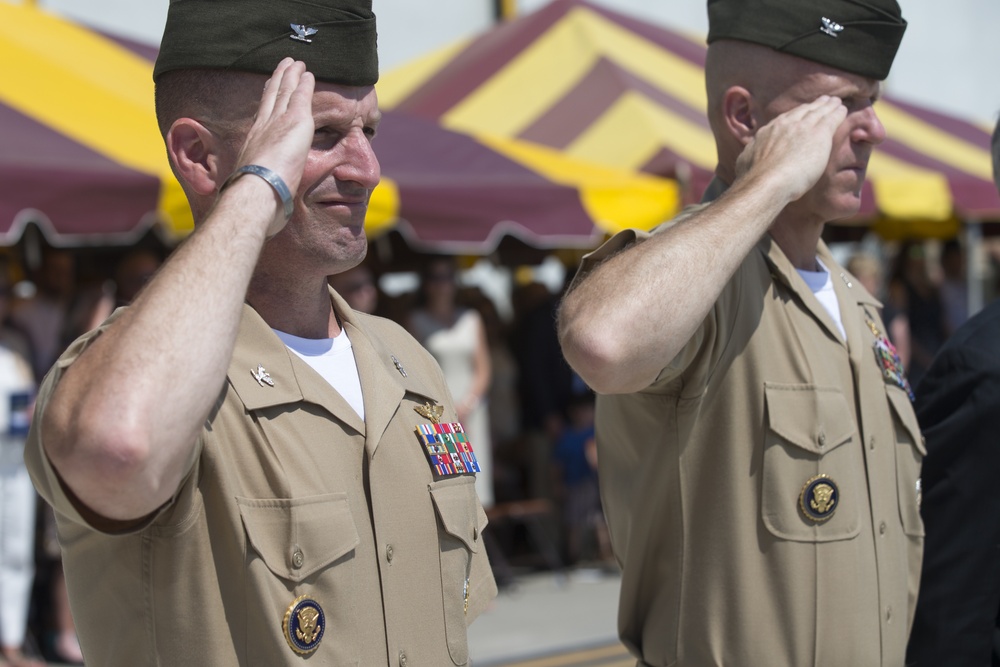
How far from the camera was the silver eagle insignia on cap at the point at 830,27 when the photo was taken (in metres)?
2.38

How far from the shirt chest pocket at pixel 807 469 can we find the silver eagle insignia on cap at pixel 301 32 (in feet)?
3.24

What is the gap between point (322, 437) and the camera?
1.72 m

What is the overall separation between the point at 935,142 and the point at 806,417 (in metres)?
8.81

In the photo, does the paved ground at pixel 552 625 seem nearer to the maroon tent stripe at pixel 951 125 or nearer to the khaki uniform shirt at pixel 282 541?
the khaki uniform shirt at pixel 282 541

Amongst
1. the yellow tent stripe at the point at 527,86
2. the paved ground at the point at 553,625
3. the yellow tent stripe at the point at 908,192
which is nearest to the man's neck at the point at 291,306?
the paved ground at the point at 553,625

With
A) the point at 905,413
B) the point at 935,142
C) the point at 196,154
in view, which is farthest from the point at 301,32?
the point at 935,142

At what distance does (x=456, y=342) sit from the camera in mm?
7105

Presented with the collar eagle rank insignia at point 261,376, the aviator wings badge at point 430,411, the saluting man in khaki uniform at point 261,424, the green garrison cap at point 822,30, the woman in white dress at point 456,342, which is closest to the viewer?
the saluting man in khaki uniform at point 261,424

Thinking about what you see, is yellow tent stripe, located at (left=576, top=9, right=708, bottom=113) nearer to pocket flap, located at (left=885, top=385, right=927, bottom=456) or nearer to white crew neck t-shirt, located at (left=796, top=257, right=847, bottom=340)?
white crew neck t-shirt, located at (left=796, top=257, right=847, bottom=340)

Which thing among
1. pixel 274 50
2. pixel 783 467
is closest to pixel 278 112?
pixel 274 50

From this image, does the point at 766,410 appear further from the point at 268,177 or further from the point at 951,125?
the point at 951,125

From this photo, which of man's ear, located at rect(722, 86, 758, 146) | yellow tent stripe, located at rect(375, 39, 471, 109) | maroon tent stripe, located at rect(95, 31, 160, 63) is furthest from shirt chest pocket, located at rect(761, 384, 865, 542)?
yellow tent stripe, located at rect(375, 39, 471, 109)

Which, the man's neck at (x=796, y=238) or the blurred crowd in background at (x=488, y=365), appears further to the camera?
the blurred crowd in background at (x=488, y=365)

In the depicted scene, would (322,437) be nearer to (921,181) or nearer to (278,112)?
(278,112)
